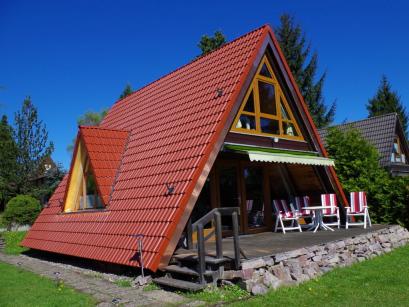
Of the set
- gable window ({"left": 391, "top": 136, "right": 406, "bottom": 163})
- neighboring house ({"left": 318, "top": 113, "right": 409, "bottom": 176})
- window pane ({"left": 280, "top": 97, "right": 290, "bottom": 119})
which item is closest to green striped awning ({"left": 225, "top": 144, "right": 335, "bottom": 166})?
window pane ({"left": 280, "top": 97, "right": 290, "bottom": 119})

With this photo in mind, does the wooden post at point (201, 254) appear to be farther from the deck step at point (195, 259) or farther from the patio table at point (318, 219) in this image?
the patio table at point (318, 219)

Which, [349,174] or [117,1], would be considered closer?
[117,1]

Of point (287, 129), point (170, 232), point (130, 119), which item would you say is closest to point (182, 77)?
point (130, 119)

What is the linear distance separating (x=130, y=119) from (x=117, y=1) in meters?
3.66

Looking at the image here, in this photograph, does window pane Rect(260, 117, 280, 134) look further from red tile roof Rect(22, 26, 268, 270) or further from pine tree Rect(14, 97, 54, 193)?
pine tree Rect(14, 97, 54, 193)

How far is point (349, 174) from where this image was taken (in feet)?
51.8

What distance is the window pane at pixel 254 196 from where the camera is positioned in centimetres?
1232

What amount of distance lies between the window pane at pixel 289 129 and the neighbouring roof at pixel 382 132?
40.2 feet

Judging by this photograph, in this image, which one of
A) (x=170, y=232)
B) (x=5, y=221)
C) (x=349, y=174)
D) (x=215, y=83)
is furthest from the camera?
(x=5, y=221)

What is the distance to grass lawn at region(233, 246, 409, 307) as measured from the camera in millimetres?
6141

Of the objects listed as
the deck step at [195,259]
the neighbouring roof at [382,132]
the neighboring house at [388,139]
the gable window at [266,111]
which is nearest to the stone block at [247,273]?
the deck step at [195,259]

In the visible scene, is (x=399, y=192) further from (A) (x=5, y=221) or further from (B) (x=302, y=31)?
(B) (x=302, y=31)

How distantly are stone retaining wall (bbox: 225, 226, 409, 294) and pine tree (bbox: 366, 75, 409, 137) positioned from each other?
111 feet

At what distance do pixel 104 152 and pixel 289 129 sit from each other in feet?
17.2
